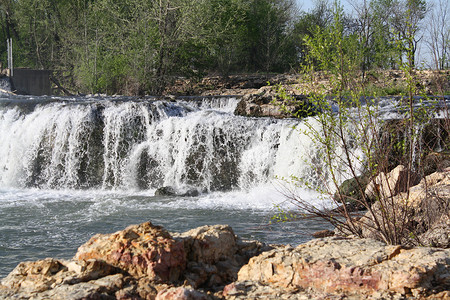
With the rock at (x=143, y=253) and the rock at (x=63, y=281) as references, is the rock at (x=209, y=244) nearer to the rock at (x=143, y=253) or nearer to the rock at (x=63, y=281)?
the rock at (x=143, y=253)

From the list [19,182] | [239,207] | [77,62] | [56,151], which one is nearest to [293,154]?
[239,207]

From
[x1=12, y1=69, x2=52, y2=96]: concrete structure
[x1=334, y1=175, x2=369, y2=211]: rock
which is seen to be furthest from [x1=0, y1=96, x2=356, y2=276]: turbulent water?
[x1=12, y1=69, x2=52, y2=96]: concrete structure

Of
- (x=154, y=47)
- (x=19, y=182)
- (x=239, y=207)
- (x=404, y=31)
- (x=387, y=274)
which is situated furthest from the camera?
(x=154, y=47)

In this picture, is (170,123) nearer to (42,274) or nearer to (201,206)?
(201,206)

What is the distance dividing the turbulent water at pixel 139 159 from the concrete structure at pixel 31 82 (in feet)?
26.0

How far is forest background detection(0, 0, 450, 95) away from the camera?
22438mm

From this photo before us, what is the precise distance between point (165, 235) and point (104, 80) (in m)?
21.0

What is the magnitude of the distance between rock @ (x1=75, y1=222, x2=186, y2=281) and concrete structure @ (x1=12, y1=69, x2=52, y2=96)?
20.4 metres

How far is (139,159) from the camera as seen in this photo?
1275 cm

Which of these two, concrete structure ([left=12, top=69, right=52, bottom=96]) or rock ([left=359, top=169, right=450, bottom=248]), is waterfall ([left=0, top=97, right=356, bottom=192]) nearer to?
rock ([left=359, top=169, right=450, bottom=248])

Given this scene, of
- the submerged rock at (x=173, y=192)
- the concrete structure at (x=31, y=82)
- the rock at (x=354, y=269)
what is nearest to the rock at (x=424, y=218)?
the rock at (x=354, y=269)

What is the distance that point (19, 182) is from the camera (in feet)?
42.8

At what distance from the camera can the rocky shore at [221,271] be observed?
2898 millimetres

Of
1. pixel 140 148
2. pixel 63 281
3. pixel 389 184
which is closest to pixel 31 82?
pixel 140 148
